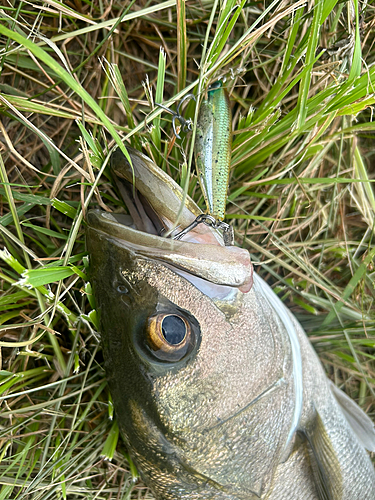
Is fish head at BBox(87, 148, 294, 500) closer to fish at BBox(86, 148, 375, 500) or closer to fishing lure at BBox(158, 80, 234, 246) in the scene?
fish at BBox(86, 148, 375, 500)

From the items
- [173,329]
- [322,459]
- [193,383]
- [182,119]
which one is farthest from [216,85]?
[322,459]

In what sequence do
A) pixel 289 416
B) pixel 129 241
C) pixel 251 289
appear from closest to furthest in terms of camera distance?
1. pixel 129 241
2. pixel 251 289
3. pixel 289 416

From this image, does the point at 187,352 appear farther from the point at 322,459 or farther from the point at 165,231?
the point at 322,459

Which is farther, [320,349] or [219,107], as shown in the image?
[320,349]

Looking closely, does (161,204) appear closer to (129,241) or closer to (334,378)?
(129,241)

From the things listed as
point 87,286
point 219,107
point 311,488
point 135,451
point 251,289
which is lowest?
point 311,488

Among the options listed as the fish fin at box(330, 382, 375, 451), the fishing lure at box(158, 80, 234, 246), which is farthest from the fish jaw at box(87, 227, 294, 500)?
the fish fin at box(330, 382, 375, 451)

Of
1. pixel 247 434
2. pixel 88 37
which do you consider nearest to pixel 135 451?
pixel 247 434
